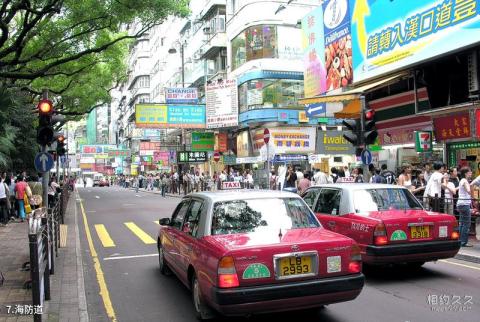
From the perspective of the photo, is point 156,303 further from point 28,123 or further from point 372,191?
point 28,123

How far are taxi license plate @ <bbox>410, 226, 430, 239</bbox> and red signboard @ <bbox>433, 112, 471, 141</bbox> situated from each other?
8110mm

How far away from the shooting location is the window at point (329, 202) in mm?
8009

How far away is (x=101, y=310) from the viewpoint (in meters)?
6.15

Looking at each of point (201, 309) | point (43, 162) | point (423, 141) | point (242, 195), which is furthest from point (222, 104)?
point (201, 309)

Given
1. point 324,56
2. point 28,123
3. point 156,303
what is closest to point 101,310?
point 156,303

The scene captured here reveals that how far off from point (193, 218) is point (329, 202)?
9.85 feet

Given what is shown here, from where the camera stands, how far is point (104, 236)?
1360 centimetres

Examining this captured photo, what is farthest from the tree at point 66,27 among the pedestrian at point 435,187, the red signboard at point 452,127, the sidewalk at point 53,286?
the red signboard at point 452,127

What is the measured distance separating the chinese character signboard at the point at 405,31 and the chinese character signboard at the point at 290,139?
13.8 meters

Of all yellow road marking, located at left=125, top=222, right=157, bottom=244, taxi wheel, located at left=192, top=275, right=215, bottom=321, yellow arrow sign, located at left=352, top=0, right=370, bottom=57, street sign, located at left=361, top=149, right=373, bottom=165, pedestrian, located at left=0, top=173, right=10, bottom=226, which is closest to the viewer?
taxi wheel, located at left=192, top=275, right=215, bottom=321

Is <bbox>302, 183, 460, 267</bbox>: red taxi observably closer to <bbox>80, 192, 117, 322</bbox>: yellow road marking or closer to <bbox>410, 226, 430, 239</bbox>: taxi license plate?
<bbox>410, 226, 430, 239</bbox>: taxi license plate

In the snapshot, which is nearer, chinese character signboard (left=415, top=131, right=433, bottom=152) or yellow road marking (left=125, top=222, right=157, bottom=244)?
yellow road marking (left=125, top=222, right=157, bottom=244)

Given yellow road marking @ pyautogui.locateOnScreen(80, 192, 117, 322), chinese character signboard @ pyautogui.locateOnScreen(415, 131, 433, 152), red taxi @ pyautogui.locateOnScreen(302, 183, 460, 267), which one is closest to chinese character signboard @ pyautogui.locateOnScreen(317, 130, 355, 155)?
chinese character signboard @ pyautogui.locateOnScreen(415, 131, 433, 152)

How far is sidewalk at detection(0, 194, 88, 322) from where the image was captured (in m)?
5.62
